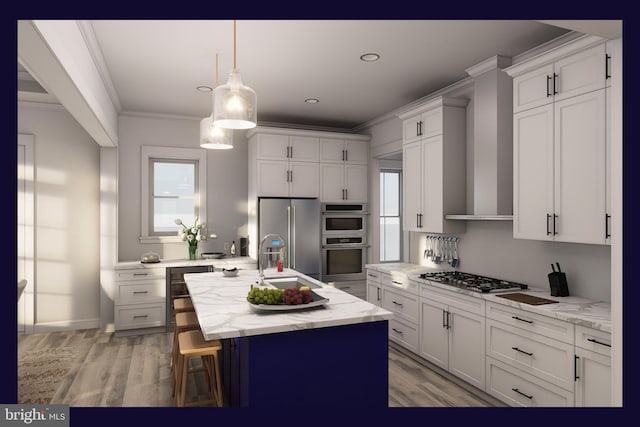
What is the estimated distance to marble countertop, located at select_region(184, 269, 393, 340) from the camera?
6.54 ft

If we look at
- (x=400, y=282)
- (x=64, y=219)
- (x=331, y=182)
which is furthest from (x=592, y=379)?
(x=64, y=219)

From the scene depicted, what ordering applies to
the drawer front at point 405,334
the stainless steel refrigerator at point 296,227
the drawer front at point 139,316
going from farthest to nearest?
the stainless steel refrigerator at point 296,227 < the drawer front at point 139,316 < the drawer front at point 405,334

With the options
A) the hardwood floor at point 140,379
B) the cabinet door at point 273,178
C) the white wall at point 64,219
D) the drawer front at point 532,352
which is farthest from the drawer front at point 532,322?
the white wall at point 64,219

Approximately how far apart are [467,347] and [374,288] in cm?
147

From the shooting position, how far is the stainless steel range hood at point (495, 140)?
11.1ft

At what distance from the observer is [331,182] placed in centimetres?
551

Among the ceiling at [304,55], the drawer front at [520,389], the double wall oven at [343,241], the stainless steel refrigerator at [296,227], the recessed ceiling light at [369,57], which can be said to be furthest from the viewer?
the double wall oven at [343,241]

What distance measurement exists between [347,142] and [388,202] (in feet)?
4.15

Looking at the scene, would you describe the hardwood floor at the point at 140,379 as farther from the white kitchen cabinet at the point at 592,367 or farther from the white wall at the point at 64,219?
the white kitchen cabinet at the point at 592,367

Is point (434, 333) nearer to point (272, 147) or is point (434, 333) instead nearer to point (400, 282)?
point (400, 282)

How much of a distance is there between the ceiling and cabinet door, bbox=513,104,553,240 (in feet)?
2.11

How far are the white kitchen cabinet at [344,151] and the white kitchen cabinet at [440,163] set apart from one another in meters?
1.50

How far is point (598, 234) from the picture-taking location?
246cm

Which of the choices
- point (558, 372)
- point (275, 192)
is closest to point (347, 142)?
point (275, 192)
